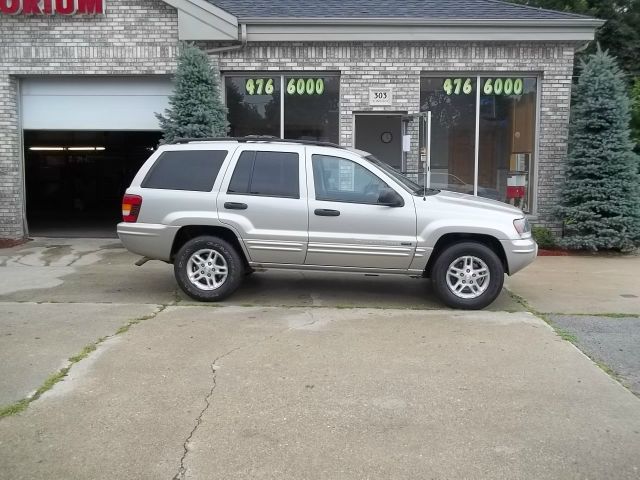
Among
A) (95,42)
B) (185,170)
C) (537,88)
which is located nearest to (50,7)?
(95,42)

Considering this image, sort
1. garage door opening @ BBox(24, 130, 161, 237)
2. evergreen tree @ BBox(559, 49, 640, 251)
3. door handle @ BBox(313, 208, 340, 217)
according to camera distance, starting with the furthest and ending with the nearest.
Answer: garage door opening @ BBox(24, 130, 161, 237)
evergreen tree @ BBox(559, 49, 640, 251)
door handle @ BBox(313, 208, 340, 217)

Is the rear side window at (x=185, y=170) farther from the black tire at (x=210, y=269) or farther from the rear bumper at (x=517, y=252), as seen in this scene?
the rear bumper at (x=517, y=252)

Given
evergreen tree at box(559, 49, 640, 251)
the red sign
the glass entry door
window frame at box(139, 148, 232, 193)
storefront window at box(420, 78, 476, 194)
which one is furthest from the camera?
the glass entry door

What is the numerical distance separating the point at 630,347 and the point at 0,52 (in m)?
11.9

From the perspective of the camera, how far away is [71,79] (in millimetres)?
12672

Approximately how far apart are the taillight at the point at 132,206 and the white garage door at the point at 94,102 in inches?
210

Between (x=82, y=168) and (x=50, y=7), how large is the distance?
45.3ft

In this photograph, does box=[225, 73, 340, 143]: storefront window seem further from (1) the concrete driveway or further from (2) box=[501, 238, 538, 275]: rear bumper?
(2) box=[501, 238, 538, 275]: rear bumper

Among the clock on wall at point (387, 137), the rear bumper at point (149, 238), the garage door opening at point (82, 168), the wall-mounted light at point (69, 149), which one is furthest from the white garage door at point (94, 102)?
the wall-mounted light at point (69, 149)

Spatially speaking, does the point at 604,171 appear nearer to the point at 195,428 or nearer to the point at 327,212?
the point at 327,212

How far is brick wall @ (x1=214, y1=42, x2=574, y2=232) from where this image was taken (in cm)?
1220

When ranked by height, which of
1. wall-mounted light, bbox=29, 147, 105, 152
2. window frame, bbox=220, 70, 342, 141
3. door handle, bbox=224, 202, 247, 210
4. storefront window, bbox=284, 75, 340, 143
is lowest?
door handle, bbox=224, 202, 247, 210

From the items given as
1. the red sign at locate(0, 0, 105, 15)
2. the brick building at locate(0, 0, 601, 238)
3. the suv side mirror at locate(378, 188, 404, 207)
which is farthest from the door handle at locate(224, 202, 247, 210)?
the red sign at locate(0, 0, 105, 15)

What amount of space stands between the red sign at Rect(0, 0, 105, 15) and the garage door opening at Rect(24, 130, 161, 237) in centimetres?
1050
